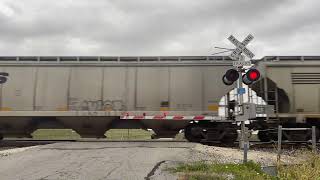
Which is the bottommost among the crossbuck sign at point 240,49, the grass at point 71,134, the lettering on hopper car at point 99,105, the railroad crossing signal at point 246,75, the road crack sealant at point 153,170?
the road crack sealant at point 153,170

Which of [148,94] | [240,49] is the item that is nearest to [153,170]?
[240,49]

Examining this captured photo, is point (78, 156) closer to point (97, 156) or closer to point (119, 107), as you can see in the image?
point (97, 156)

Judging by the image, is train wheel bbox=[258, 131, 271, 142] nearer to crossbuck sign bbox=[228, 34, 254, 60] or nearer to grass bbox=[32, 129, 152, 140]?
grass bbox=[32, 129, 152, 140]

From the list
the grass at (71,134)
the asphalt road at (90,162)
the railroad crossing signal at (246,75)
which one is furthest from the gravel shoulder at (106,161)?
the grass at (71,134)

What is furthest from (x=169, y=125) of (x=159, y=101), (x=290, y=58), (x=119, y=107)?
(x=290, y=58)

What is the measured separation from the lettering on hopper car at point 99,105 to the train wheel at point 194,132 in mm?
2947

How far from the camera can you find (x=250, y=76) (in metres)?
10.8

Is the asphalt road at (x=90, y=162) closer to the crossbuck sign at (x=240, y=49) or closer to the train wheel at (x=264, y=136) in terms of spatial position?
the crossbuck sign at (x=240, y=49)

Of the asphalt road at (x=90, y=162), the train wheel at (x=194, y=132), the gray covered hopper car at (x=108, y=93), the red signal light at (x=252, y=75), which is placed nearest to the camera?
the asphalt road at (x=90, y=162)

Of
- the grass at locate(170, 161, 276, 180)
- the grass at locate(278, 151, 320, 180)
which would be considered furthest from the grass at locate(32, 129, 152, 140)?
the grass at locate(278, 151, 320, 180)

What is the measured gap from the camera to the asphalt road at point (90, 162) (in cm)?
884

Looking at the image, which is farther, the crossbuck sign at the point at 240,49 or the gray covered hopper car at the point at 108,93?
the gray covered hopper car at the point at 108,93

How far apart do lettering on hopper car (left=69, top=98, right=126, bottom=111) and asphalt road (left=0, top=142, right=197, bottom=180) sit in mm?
4223

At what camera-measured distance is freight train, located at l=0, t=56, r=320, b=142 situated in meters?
17.5
